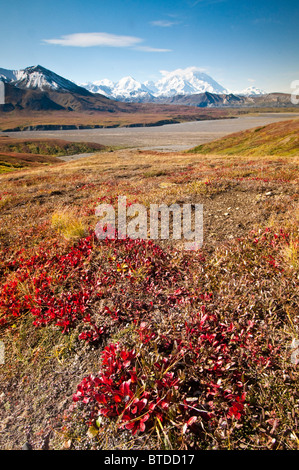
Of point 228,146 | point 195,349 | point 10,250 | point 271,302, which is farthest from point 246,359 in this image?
point 228,146

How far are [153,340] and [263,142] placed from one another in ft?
169

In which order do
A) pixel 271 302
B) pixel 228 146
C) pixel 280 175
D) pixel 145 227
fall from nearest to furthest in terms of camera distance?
1. pixel 271 302
2. pixel 145 227
3. pixel 280 175
4. pixel 228 146

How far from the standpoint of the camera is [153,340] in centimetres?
365

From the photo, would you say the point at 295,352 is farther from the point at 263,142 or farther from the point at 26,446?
the point at 263,142

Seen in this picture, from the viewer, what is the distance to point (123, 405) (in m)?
2.90

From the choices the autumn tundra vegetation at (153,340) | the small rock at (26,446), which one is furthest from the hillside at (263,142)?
the small rock at (26,446)

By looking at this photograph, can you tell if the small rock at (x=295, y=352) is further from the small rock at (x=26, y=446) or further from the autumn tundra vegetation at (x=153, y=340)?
the small rock at (x=26, y=446)

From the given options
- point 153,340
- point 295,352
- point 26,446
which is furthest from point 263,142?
point 26,446

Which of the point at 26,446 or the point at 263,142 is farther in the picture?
the point at 263,142

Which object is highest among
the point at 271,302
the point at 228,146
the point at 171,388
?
the point at 228,146

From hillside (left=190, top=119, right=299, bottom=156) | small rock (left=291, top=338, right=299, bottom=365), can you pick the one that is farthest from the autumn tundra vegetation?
hillside (left=190, top=119, right=299, bottom=156)

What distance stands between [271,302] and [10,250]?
6533 mm

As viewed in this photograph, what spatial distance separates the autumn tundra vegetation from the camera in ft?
8.86

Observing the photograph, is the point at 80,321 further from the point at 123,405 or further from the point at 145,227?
the point at 145,227
